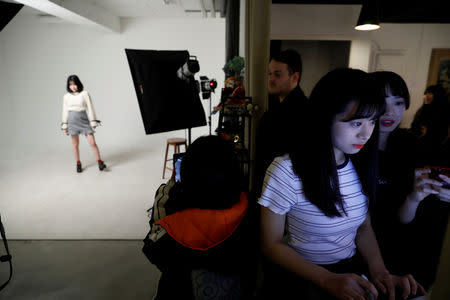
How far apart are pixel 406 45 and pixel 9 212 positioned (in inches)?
251

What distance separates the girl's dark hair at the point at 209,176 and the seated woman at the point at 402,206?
24.2 inches

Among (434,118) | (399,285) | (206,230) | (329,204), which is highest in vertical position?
(434,118)

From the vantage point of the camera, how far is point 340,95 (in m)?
0.75

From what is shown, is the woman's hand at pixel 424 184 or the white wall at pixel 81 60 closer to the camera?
the woman's hand at pixel 424 184

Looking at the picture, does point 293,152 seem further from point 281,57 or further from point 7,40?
point 7,40

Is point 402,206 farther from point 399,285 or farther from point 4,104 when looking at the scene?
point 4,104

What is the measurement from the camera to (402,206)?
3.24ft

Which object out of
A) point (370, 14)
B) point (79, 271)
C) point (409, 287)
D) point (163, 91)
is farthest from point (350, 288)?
point (370, 14)

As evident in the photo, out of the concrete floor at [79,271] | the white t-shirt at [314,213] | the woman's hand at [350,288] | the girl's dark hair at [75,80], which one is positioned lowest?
the concrete floor at [79,271]

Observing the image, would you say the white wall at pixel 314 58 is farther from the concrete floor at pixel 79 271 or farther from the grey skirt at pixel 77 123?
the concrete floor at pixel 79 271

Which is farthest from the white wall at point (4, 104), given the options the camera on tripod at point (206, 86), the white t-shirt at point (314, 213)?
the white t-shirt at point (314, 213)

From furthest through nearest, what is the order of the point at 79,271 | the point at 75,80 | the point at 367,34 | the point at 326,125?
1. the point at 367,34
2. the point at 75,80
3. the point at 79,271
4. the point at 326,125

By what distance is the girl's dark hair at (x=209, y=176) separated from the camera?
2.86 ft

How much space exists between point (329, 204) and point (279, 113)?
75 centimetres
